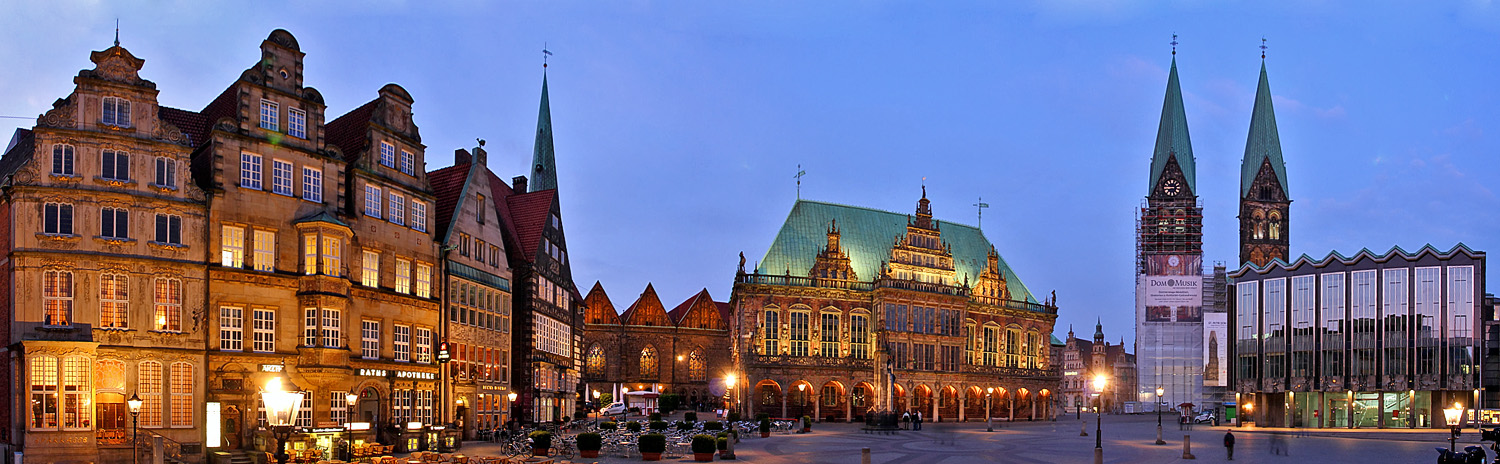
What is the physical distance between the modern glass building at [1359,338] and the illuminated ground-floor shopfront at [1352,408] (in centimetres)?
7

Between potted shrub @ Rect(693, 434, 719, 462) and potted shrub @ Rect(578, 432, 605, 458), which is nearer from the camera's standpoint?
potted shrub @ Rect(693, 434, 719, 462)

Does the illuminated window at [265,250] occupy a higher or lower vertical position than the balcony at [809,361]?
higher

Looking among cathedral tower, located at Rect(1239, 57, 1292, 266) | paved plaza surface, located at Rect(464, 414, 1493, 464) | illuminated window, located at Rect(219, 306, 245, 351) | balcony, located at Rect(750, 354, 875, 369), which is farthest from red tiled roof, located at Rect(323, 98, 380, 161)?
cathedral tower, located at Rect(1239, 57, 1292, 266)

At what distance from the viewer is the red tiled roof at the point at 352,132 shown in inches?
1622

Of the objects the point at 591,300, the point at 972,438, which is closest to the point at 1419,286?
the point at 972,438

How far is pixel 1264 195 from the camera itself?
13812cm

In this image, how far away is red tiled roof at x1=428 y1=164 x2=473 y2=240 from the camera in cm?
4684

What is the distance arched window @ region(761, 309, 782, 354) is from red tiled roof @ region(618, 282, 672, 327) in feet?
75.8

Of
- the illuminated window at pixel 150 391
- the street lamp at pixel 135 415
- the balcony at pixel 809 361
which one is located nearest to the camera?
the street lamp at pixel 135 415

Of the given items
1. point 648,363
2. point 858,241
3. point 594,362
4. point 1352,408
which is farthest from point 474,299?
point 1352,408

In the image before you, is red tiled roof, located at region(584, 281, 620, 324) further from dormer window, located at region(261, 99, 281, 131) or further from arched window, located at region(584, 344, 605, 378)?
dormer window, located at region(261, 99, 281, 131)

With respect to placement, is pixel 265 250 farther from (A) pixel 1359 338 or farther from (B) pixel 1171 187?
(B) pixel 1171 187

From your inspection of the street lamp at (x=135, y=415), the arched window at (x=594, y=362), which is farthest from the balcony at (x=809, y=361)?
the street lamp at (x=135, y=415)

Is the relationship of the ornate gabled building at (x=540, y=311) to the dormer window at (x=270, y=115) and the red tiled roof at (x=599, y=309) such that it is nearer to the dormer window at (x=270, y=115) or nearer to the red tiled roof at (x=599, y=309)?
the dormer window at (x=270, y=115)
